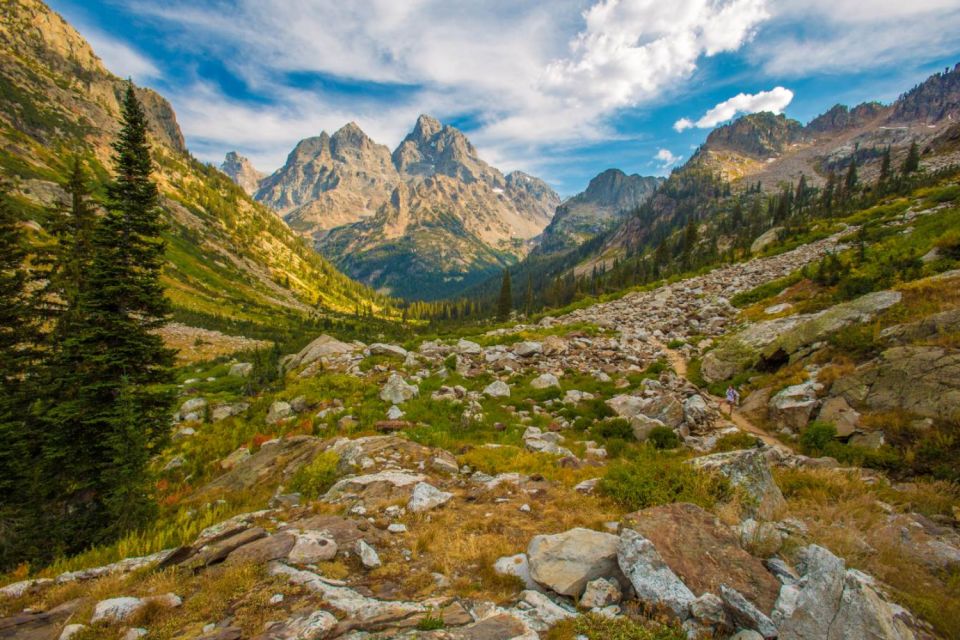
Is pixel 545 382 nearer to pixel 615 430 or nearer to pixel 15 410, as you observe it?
pixel 615 430

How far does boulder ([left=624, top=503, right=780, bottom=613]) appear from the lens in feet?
15.3

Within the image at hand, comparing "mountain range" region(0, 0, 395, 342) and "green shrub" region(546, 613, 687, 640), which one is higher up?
"mountain range" region(0, 0, 395, 342)

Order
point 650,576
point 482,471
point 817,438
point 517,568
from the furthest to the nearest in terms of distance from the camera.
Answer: point 482,471 < point 817,438 < point 517,568 < point 650,576

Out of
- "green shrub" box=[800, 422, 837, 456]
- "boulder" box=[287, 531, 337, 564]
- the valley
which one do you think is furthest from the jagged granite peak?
"green shrub" box=[800, 422, 837, 456]

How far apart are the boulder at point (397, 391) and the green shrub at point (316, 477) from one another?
16.3 ft

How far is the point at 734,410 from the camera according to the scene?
1387cm

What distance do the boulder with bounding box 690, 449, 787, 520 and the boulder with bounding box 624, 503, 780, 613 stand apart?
1.37m

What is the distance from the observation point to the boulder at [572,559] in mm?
5234

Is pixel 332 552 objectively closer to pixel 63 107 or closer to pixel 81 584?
pixel 81 584

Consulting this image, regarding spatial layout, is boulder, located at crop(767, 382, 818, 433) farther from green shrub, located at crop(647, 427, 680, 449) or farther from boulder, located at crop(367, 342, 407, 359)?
boulder, located at crop(367, 342, 407, 359)

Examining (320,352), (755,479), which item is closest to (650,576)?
(755,479)

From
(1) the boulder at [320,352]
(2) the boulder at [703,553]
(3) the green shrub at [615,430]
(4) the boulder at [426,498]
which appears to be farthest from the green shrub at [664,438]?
(1) the boulder at [320,352]

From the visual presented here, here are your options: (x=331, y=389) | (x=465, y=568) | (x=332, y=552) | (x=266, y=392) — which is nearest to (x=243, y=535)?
(x=332, y=552)

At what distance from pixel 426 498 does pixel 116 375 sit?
1198 cm
